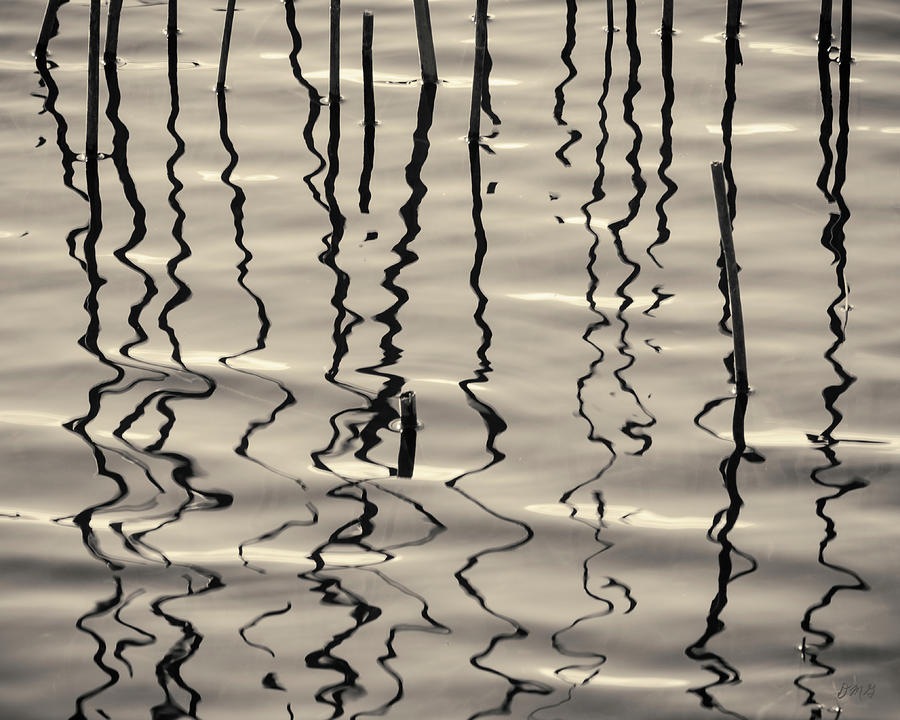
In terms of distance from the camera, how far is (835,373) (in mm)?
5285

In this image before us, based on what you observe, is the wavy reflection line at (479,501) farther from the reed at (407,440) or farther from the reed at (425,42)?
the reed at (425,42)

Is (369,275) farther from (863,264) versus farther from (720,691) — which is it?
(720,691)

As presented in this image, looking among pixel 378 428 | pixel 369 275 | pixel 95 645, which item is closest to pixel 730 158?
pixel 369 275

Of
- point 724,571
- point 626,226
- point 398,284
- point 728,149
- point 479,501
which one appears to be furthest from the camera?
point 728,149

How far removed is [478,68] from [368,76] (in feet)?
2.31

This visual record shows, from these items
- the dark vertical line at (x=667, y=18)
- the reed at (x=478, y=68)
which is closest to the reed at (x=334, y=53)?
the reed at (x=478, y=68)

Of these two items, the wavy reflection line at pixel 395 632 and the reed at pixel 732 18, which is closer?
the wavy reflection line at pixel 395 632

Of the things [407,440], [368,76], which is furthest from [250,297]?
[368,76]

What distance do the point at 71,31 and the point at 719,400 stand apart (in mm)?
4925

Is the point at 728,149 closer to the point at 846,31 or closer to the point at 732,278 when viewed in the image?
the point at 846,31

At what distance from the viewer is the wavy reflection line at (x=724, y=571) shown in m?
3.95

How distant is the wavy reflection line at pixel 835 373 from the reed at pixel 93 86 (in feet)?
11.1

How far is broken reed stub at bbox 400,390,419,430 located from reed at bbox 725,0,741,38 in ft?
12.7
